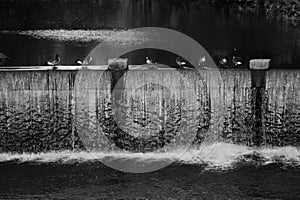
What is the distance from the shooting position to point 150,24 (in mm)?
27969

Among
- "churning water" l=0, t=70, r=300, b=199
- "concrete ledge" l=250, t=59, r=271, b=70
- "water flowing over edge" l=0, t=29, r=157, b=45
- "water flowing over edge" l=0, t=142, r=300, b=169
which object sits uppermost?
"water flowing over edge" l=0, t=29, r=157, b=45

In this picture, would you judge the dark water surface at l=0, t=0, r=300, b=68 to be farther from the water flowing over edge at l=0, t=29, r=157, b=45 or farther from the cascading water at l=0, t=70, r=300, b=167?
the cascading water at l=0, t=70, r=300, b=167

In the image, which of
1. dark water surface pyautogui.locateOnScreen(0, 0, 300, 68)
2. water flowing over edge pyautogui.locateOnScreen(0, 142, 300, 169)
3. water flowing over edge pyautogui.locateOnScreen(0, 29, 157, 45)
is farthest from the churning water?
water flowing over edge pyautogui.locateOnScreen(0, 29, 157, 45)

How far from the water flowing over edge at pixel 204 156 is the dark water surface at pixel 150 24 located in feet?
18.2

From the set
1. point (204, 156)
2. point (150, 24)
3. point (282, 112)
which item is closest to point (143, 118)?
point (204, 156)

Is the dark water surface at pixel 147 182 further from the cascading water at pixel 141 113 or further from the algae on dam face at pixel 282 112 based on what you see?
the algae on dam face at pixel 282 112

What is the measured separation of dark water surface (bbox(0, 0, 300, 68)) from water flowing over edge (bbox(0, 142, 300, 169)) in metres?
5.56

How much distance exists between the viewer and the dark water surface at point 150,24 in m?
20.2

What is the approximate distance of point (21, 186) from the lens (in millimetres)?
11195

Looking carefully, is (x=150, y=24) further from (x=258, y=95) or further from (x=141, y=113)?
(x=258, y=95)

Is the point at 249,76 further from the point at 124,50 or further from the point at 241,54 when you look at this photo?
the point at 124,50

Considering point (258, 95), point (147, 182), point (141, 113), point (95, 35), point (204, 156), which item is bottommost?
point (147, 182)

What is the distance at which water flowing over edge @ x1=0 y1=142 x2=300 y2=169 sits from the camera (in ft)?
41.0

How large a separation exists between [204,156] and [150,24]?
15932mm
